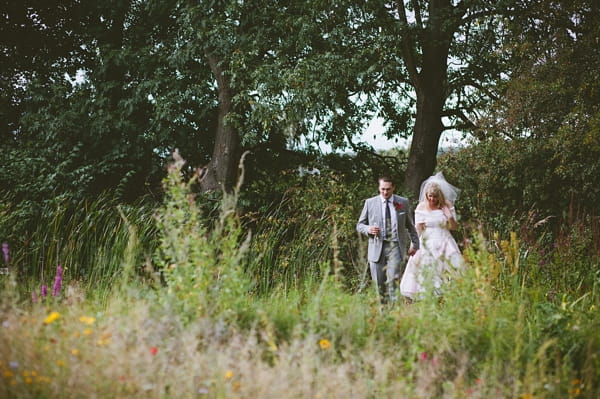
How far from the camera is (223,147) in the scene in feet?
39.2

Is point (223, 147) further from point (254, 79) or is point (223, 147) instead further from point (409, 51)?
point (409, 51)

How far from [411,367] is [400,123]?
11.0 meters

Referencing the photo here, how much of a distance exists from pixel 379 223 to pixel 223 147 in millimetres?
5533

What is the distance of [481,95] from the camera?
12352 millimetres

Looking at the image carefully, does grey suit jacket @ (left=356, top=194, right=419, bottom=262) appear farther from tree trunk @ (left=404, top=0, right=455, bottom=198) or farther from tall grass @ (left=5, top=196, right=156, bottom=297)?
tree trunk @ (left=404, top=0, right=455, bottom=198)

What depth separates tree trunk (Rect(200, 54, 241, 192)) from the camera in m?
11.9

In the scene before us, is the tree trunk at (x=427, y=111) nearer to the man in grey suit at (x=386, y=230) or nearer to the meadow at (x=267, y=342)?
the man in grey suit at (x=386, y=230)

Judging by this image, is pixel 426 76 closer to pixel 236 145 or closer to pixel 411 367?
pixel 236 145

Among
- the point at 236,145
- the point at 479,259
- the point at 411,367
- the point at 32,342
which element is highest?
the point at 236,145

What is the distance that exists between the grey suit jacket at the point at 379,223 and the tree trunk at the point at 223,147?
16.6 ft

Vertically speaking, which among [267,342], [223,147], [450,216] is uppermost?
[223,147]

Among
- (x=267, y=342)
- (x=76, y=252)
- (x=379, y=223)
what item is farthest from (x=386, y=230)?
(x=76, y=252)

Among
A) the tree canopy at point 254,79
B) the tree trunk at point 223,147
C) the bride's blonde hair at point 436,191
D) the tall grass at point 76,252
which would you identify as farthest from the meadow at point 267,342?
the tree trunk at point 223,147

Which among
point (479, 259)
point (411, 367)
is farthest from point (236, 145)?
point (411, 367)
